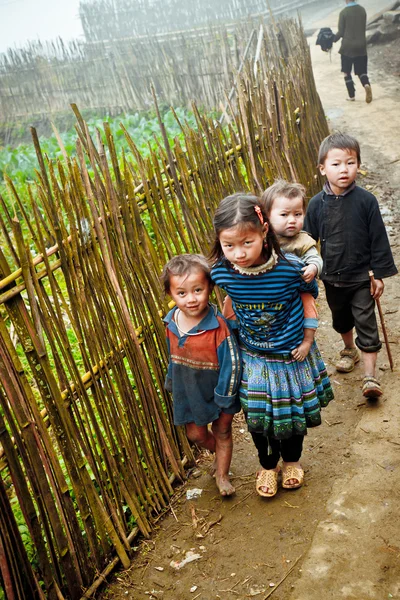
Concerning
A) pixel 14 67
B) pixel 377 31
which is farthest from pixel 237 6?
pixel 14 67

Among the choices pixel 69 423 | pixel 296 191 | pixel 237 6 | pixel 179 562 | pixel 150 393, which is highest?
pixel 237 6

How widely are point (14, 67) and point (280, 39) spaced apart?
723 cm

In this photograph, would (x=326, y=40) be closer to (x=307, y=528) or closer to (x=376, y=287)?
(x=376, y=287)

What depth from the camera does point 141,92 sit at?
12.5m

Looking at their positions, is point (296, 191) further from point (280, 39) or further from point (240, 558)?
point (280, 39)

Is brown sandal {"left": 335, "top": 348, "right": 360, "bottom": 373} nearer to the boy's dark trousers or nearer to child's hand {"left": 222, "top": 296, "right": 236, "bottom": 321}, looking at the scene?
the boy's dark trousers

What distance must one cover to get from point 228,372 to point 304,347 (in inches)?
13.4

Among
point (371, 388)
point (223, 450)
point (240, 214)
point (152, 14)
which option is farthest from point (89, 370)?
point (152, 14)

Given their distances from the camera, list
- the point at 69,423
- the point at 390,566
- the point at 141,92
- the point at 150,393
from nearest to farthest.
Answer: the point at 390,566 < the point at 69,423 < the point at 150,393 < the point at 141,92

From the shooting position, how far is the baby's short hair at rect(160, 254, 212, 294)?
2.46 meters

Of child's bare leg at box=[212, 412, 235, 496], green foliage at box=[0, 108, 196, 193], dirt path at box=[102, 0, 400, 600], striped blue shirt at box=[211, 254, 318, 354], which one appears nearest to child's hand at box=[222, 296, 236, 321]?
striped blue shirt at box=[211, 254, 318, 354]

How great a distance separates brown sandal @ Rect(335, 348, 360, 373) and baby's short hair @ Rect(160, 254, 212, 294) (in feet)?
5.23

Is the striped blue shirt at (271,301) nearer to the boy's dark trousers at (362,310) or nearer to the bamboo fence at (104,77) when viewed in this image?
the boy's dark trousers at (362,310)

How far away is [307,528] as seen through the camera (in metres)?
2.57
